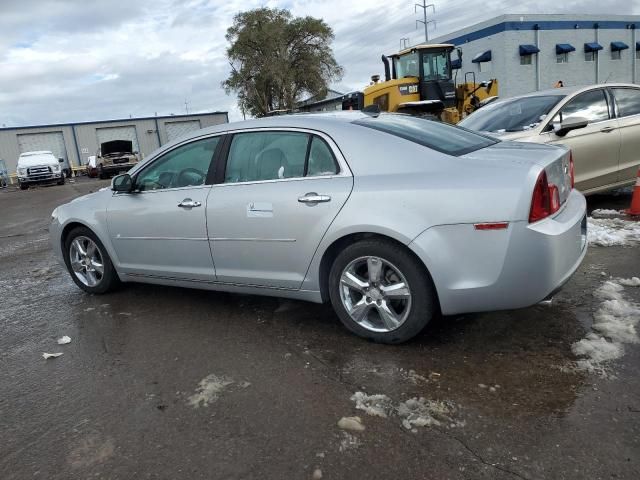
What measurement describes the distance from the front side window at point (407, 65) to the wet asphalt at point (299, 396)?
12.3m

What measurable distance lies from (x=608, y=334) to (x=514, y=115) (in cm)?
418

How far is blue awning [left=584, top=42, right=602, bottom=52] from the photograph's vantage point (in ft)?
113

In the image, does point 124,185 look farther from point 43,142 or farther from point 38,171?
point 43,142

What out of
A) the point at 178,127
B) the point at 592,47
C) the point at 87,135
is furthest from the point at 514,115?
the point at 178,127

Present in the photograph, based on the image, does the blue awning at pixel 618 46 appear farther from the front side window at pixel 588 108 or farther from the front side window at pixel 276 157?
the front side window at pixel 276 157

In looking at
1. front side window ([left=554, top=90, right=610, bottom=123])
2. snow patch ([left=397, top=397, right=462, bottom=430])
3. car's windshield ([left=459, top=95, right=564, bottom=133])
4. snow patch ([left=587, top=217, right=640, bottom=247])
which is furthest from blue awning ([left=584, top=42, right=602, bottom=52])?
snow patch ([left=397, top=397, right=462, bottom=430])

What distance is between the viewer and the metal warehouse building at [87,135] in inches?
1781

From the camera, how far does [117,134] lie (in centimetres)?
4922

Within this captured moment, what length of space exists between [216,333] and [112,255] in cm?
155

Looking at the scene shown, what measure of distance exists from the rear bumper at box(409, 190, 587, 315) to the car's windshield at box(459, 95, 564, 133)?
3.76m

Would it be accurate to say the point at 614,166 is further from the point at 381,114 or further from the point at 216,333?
the point at 216,333

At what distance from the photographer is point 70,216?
203 inches

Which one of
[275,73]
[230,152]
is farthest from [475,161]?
[275,73]

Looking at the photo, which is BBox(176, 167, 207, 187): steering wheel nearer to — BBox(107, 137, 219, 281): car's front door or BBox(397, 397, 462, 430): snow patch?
BBox(107, 137, 219, 281): car's front door
